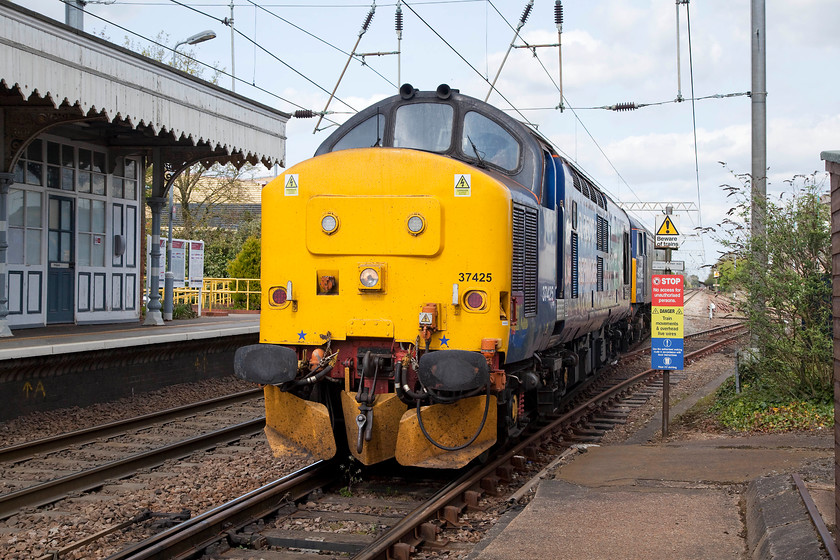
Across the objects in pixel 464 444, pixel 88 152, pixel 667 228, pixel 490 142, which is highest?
pixel 88 152

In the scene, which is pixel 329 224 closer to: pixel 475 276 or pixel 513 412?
pixel 475 276

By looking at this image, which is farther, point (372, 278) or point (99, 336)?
point (99, 336)

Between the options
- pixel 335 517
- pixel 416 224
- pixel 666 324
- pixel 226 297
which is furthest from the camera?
pixel 226 297

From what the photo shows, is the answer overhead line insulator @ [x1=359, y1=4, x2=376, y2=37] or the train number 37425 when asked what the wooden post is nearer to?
the train number 37425

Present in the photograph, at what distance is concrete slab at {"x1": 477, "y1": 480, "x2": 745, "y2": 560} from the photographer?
5.42m

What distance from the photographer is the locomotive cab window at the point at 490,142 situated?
8.56 meters

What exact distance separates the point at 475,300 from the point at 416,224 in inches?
31.8

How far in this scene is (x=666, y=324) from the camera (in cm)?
1102

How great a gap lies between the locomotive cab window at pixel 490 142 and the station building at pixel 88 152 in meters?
5.97

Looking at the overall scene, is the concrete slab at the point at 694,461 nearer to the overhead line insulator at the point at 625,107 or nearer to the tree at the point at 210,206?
the overhead line insulator at the point at 625,107

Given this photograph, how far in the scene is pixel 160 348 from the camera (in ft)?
46.4

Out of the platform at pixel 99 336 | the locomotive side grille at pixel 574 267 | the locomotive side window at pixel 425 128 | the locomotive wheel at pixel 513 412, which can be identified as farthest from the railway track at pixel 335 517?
the platform at pixel 99 336

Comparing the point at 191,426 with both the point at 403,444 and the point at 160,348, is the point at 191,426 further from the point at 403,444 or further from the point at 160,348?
the point at 403,444

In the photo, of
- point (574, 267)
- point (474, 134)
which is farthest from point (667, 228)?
point (474, 134)
